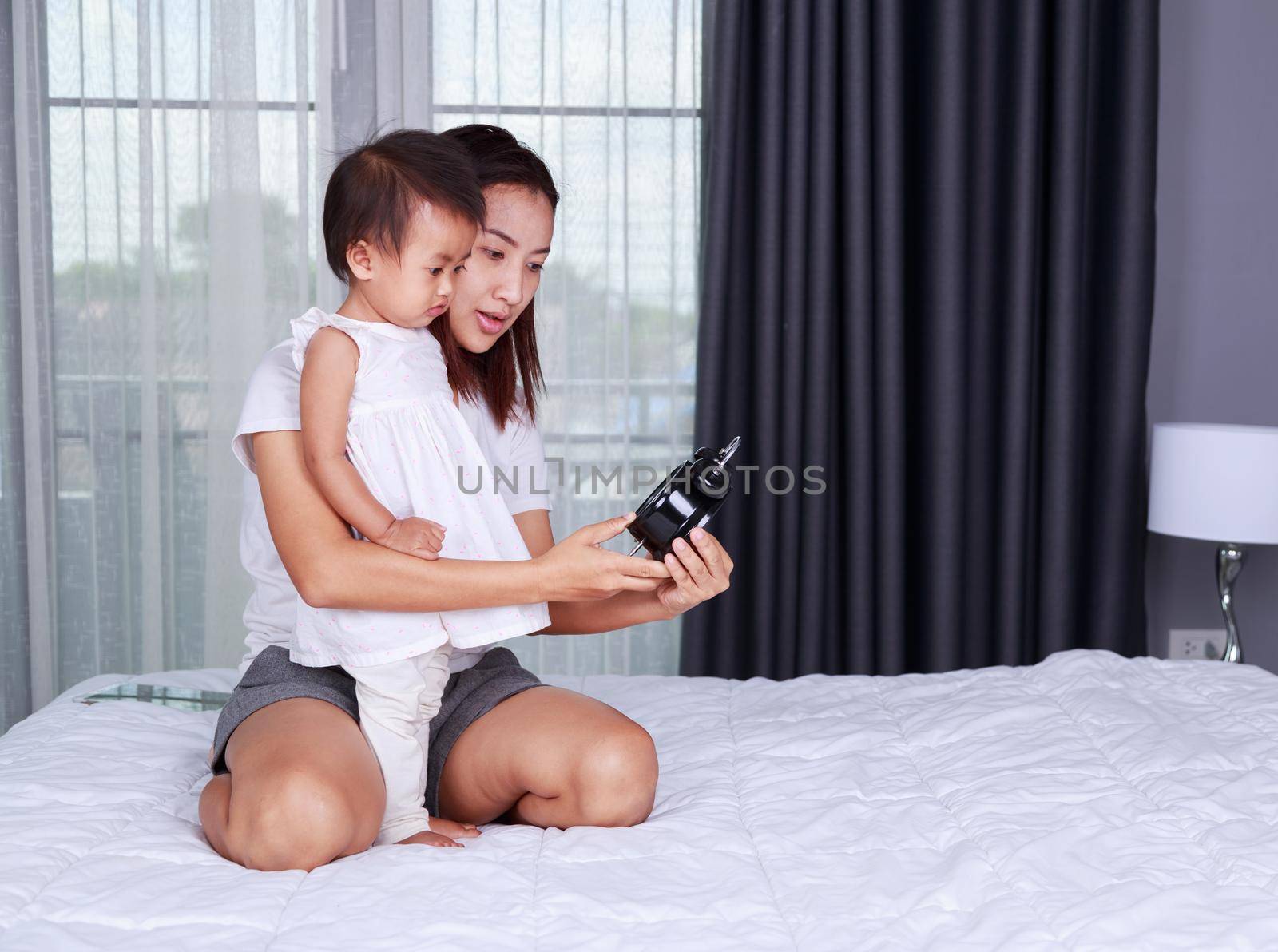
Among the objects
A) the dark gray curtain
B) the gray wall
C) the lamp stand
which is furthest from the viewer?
the gray wall

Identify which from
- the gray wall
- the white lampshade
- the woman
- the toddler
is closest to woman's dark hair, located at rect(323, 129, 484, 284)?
the toddler

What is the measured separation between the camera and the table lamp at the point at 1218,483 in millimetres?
2314

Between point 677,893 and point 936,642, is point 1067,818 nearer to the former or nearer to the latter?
point 677,893

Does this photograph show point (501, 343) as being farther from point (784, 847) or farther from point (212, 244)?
point (212, 244)

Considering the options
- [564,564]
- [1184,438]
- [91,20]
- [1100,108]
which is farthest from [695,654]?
[91,20]

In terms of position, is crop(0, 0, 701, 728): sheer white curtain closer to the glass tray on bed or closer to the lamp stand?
the glass tray on bed

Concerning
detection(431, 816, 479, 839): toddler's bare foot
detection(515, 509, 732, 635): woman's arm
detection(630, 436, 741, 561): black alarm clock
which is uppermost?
detection(630, 436, 741, 561): black alarm clock

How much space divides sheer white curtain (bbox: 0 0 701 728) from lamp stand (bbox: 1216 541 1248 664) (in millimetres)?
1250

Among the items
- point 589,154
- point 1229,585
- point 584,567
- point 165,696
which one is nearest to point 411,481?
point 584,567

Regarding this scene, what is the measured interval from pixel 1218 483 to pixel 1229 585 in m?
0.29

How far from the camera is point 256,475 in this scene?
1.48 metres

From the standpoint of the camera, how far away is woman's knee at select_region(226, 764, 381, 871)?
42.1 inches

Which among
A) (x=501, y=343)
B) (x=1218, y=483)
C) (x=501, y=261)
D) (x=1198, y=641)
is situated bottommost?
(x=1198, y=641)

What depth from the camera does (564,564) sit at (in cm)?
130
